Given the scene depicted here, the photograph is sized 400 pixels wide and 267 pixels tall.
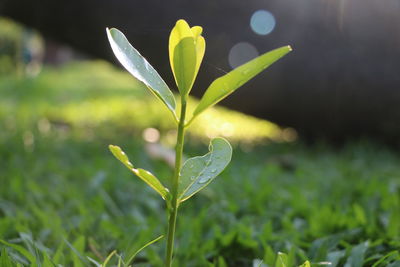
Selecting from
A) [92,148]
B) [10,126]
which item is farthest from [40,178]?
[10,126]

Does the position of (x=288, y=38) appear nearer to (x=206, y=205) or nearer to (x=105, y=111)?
(x=206, y=205)

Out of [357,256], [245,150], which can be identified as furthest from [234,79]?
[245,150]

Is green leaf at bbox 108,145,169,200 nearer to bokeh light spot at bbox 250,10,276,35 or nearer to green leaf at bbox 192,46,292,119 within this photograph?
green leaf at bbox 192,46,292,119

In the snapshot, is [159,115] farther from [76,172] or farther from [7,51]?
[7,51]

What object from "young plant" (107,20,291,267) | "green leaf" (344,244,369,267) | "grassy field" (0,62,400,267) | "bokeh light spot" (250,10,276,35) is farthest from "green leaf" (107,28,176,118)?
"bokeh light spot" (250,10,276,35)

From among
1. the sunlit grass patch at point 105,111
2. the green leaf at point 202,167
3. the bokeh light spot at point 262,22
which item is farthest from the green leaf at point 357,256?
the sunlit grass patch at point 105,111

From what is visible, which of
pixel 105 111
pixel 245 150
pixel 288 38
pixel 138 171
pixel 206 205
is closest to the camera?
pixel 138 171
